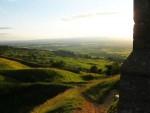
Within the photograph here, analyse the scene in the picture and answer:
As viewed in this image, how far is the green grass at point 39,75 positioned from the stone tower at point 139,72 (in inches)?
1873

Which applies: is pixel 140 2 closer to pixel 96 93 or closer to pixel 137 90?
pixel 137 90

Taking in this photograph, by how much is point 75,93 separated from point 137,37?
35243mm

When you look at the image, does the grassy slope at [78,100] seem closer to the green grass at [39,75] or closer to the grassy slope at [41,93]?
the grassy slope at [41,93]

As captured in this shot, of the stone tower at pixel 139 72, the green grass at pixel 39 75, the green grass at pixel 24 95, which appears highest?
the stone tower at pixel 139 72

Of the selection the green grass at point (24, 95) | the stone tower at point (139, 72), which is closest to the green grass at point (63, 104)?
the green grass at point (24, 95)

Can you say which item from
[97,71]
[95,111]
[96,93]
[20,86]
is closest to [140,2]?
[95,111]

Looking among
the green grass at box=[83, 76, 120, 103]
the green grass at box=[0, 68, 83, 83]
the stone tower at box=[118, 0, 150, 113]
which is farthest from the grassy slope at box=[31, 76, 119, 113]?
the stone tower at box=[118, 0, 150, 113]

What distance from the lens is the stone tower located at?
13398mm

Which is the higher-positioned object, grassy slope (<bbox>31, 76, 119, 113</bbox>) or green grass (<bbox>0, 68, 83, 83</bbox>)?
green grass (<bbox>0, 68, 83, 83</bbox>)

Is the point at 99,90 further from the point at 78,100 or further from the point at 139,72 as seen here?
the point at 139,72

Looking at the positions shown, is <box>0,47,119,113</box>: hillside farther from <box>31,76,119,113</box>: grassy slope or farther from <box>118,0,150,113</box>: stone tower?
<box>118,0,150,113</box>: stone tower

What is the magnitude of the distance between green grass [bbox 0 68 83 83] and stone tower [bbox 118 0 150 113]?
156ft

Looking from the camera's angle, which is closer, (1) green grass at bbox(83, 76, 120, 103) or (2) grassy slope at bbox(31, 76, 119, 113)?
(2) grassy slope at bbox(31, 76, 119, 113)

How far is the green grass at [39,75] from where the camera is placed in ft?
204
